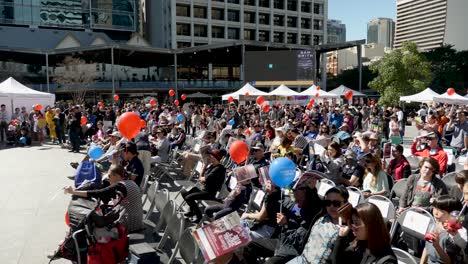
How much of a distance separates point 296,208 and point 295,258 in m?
0.87

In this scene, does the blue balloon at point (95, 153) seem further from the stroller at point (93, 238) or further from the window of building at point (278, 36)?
the window of building at point (278, 36)

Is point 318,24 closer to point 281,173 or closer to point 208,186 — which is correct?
point 208,186

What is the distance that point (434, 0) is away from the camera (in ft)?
491

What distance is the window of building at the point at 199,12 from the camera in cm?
6456

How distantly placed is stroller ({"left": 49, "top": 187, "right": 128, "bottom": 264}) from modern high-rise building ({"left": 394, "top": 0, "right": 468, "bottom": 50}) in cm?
15084

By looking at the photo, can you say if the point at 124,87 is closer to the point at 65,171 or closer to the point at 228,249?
the point at 65,171

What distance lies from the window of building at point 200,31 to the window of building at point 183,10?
250cm

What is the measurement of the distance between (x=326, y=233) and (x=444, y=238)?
1.12 metres

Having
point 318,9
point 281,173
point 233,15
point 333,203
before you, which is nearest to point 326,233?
point 333,203

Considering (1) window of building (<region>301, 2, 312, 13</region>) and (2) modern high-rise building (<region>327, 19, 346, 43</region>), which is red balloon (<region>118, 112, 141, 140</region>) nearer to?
(1) window of building (<region>301, 2, 312, 13</region>)

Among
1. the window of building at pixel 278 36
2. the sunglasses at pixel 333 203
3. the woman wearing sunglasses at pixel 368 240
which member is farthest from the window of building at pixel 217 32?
the woman wearing sunglasses at pixel 368 240

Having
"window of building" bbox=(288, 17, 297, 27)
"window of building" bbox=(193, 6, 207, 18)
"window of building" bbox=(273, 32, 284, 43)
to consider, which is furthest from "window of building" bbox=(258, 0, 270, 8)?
"window of building" bbox=(193, 6, 207, 18)

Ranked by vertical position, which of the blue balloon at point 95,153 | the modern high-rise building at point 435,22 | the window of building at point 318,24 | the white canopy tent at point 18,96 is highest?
the modern high-rise building at point 435,22

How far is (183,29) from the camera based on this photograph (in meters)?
63.8
